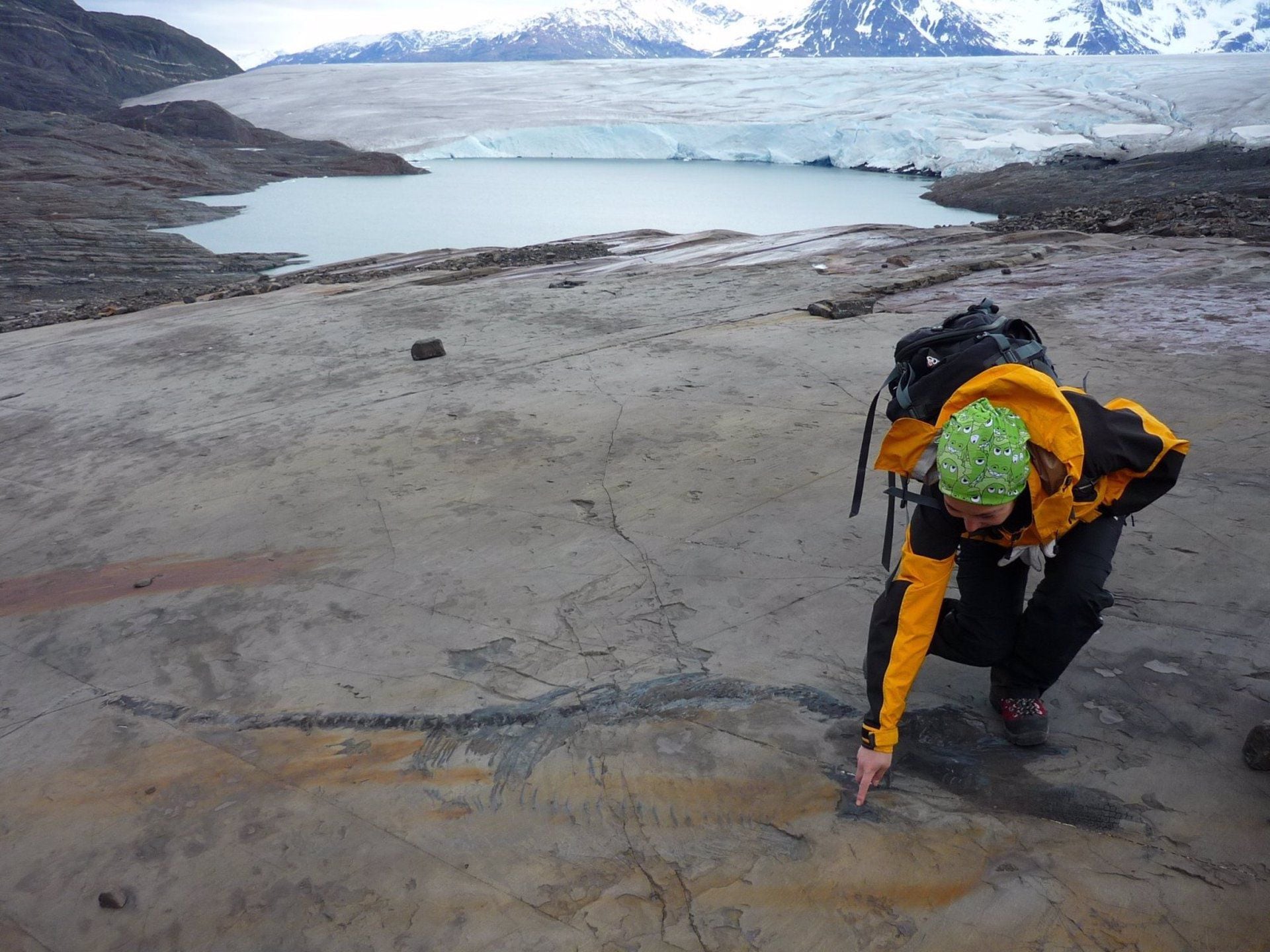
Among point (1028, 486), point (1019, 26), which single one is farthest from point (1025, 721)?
→ point (1019, 26)

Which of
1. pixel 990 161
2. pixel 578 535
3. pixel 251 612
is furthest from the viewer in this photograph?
pixel 990 161

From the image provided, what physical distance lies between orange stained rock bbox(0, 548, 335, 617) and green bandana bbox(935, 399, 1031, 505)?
217 centimetres

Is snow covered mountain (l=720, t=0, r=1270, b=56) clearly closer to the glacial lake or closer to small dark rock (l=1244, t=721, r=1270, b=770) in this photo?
the glacial lake

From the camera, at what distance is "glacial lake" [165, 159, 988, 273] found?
16.4 metres

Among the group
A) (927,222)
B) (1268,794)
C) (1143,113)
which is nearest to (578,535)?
(1268,794)

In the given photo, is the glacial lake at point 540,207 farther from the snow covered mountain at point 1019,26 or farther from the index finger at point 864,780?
the snow covered mountain at point 1019,26

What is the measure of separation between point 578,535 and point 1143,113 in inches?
1057

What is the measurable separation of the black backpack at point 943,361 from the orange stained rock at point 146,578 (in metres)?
1.97

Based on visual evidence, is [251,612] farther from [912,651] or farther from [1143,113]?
[1143,113]

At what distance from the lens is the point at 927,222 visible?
54.9 ft

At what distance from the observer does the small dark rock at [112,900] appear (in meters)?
1.70

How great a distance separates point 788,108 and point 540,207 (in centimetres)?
1682

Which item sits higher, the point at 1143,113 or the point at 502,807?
the point at 1143,113

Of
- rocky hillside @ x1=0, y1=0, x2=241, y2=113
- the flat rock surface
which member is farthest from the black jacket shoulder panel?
rocky hillside @ x1=0, y1=0, x2=241, y2=113
